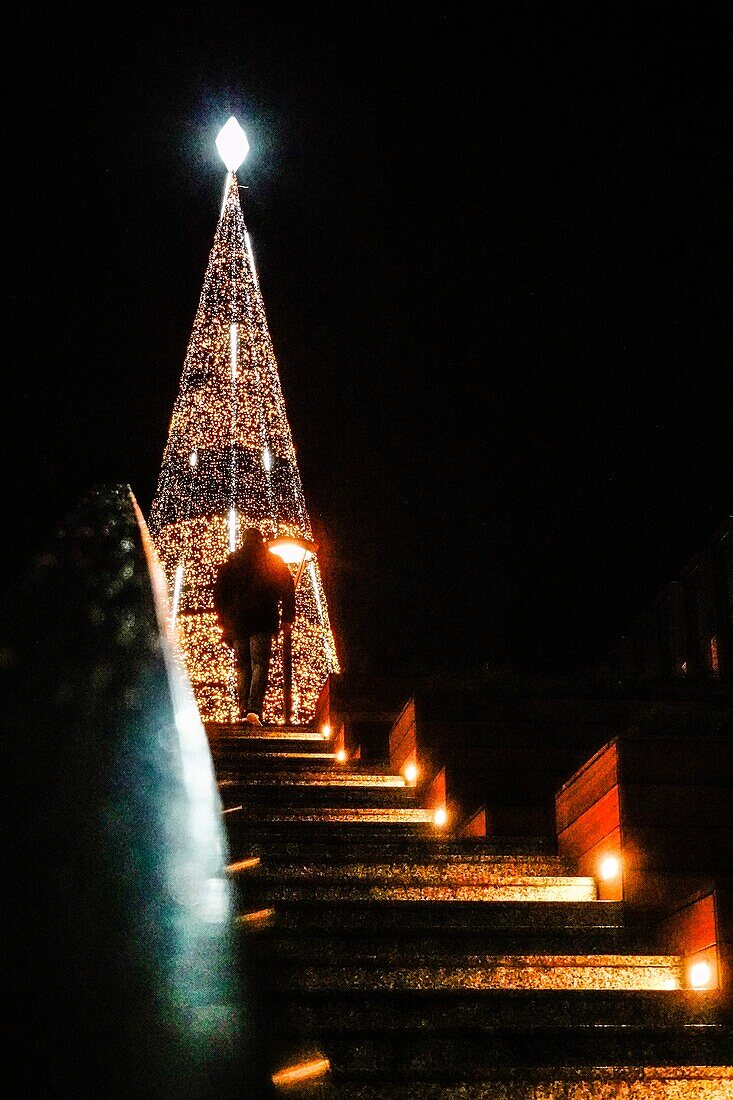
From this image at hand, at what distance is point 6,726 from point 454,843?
3.08 metres

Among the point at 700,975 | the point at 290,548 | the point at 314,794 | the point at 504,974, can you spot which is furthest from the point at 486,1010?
the point at 290,548

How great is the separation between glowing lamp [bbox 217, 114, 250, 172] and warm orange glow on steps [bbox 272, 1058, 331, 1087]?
633 inches

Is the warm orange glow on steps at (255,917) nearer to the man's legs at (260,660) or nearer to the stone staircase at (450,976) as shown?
the stone staircase at (450,976)

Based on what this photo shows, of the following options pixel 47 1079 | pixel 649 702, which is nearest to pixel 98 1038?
pixel 47 1079

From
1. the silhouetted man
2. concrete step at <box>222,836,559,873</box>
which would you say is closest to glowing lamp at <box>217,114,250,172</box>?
the silhouetted man

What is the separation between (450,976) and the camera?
4.20m

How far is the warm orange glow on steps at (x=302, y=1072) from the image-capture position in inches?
132

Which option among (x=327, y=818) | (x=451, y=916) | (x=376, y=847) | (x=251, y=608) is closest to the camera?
(x=451, y=916)

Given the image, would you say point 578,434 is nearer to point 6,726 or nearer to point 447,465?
point 447,465

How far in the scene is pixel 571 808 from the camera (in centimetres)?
545

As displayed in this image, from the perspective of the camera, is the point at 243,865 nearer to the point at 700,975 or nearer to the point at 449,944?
the point at 449,944

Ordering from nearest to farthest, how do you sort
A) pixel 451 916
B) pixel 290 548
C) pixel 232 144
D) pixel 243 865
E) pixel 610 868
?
pixel 451 916 → pixel 610 868 → pixel 243 865 → pixel 290 548 → pixel 232 144

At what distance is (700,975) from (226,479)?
12.6 m

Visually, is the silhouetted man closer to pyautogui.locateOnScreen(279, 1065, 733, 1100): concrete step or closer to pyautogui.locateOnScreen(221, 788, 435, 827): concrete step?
pyautogui.locateOnScreen(221, 788, 435, 827): concrete step
